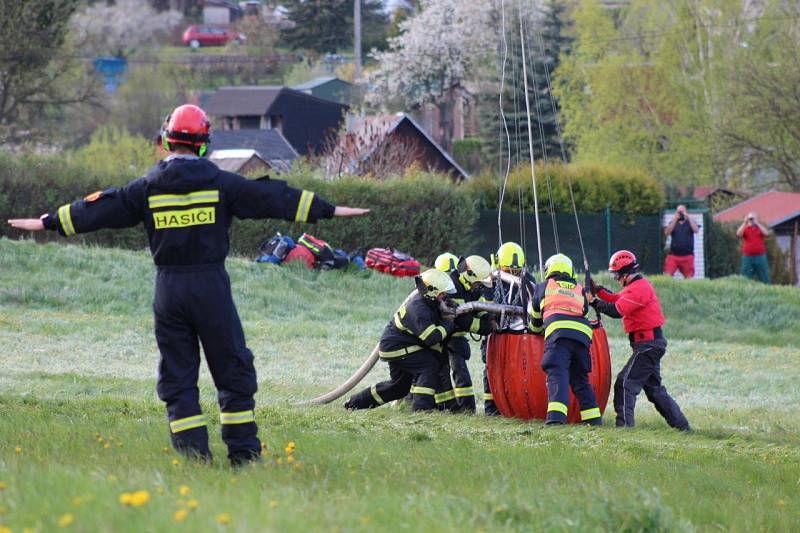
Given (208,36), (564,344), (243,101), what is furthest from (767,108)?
(208,36)

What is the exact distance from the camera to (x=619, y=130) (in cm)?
5403

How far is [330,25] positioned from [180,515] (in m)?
84.9

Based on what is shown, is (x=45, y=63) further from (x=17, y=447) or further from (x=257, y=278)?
(x=17, y=447)

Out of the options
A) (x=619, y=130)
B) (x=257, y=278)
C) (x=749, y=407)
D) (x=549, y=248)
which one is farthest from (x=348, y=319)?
(x=619, y=130)

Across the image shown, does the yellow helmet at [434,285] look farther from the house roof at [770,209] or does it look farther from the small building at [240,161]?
the small building at [240,161]

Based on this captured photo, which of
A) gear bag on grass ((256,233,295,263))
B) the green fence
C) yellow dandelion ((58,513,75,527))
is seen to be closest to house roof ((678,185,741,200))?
the green fence

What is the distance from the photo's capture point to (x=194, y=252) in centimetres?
750

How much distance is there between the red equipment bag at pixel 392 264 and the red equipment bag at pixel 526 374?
14.5 m

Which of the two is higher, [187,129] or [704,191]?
[187,129]

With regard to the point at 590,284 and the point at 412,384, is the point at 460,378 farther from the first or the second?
the point at 590,284

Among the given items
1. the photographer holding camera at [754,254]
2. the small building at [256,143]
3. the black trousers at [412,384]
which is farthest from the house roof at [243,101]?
the black trousers at [412,384]

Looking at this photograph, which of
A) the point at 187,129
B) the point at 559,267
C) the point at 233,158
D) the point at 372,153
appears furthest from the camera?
the point at 233,158

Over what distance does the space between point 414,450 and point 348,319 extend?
14.4 m

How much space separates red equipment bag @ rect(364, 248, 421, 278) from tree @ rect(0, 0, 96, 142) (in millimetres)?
17002
